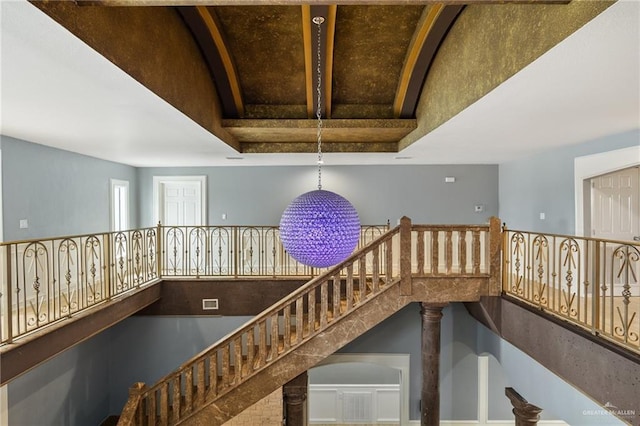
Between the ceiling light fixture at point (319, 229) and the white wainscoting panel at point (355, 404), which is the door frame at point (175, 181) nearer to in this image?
the white wainscoting panel at point (355, 404)

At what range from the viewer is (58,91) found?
262 cm

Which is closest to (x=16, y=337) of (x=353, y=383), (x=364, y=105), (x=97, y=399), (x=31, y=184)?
(x=31, y=184)

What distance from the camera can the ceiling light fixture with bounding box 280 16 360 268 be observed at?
2680 mm

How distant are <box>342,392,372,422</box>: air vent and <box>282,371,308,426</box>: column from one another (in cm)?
394

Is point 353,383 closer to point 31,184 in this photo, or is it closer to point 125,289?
point 125,289

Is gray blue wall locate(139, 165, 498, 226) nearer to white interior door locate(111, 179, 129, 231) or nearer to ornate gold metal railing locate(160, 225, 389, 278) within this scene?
ornate gold metal railing locate(160, 225, 389, 278)

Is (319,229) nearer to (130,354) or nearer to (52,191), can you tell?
(52,191)

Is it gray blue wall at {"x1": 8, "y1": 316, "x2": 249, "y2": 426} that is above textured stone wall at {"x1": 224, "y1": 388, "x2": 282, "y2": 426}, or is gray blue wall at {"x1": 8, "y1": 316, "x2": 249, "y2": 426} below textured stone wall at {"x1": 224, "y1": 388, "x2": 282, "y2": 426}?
above

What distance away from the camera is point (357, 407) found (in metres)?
8.41

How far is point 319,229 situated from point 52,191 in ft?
15.3

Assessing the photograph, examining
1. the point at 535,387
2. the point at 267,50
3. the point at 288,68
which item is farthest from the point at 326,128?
the point at 535,387

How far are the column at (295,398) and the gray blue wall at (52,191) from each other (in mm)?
3930

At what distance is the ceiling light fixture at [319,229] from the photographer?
2680mm

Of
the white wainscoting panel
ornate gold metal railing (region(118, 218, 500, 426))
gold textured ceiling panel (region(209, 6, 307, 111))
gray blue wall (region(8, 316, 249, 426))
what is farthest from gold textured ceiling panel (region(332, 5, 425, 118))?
the white wainscoting panel
